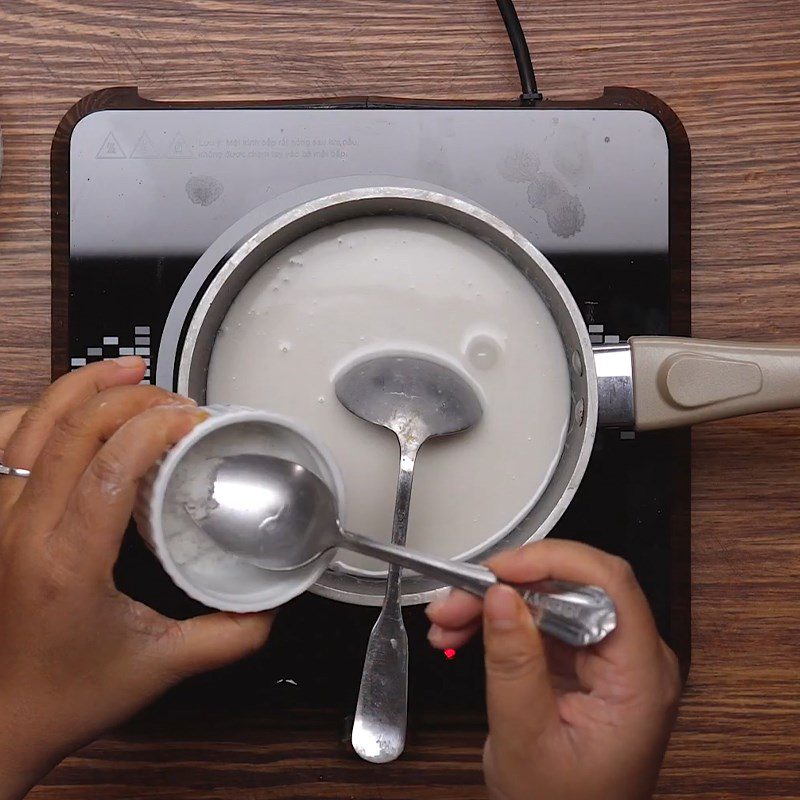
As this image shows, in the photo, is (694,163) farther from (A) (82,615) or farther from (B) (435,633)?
(A) (82,615)

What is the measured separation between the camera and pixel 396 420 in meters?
0.59

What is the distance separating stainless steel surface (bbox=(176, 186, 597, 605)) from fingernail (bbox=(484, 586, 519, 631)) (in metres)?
A: 0.11

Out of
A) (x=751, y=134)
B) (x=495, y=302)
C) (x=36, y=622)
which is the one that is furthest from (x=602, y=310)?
(x=36, y=622)

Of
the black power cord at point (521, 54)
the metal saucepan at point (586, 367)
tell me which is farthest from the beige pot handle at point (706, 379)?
the black power cord at point (521, 54)

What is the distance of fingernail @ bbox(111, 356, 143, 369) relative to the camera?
0.56m

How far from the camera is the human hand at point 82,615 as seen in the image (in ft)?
1.57

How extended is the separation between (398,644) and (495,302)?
260 millimetres

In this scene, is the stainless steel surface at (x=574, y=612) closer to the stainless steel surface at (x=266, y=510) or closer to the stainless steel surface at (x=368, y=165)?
the stainless steel surface at (x=266, y=510)

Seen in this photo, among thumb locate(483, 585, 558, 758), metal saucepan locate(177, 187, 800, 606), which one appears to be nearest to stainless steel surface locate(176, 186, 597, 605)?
metal saucepan locate(177, 187, 800, 606)

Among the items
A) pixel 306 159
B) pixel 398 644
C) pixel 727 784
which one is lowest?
pixel 727 784

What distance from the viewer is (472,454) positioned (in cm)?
62

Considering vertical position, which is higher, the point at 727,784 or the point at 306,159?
the point at 306,159

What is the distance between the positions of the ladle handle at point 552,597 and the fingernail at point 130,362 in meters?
0.22

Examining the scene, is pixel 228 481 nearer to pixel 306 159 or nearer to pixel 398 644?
pixel 398 644
